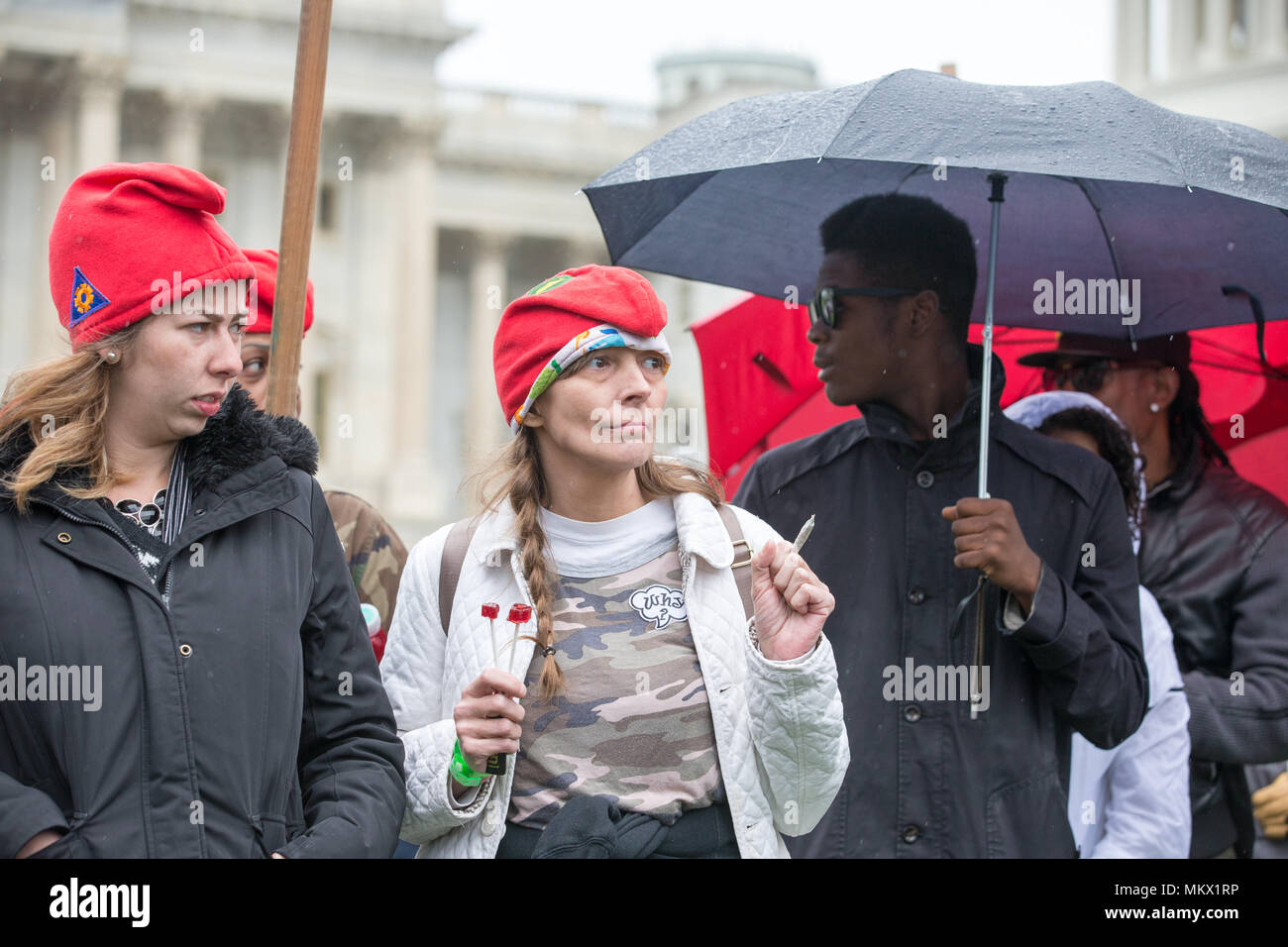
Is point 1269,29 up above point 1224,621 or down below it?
above

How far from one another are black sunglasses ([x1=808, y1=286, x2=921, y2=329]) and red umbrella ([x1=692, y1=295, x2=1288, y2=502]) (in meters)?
1.02

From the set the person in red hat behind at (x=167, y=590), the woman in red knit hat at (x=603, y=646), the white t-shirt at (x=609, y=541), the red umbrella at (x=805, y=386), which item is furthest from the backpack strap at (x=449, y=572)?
the red umbrella at (x=805, y=386)

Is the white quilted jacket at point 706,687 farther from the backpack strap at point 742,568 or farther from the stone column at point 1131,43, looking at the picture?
the stone column at point 1131,43

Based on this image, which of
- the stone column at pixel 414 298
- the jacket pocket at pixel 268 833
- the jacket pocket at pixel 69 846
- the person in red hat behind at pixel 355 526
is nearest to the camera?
the jacket pocket at pixel 69 846

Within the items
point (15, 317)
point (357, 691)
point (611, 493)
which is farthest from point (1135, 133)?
point (15, 317)

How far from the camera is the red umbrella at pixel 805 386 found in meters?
4.48

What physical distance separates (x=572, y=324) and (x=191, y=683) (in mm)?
862

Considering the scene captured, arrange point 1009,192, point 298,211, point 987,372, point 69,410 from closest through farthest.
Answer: point 69,410
point 298,211
point 987,372
point 1009,192

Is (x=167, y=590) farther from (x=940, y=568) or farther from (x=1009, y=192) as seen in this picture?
(x=1009, y=192)

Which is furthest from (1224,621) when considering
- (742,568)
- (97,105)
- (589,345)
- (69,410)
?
(97,105)

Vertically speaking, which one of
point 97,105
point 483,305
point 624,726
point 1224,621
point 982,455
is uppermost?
point 97,105

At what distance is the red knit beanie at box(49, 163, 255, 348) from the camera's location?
7.98ft

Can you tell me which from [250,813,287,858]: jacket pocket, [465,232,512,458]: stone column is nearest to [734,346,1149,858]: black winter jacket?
[250,813,287,858]: jacket pocket

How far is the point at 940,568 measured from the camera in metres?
3.39
